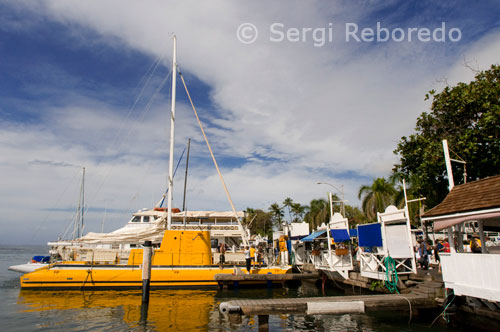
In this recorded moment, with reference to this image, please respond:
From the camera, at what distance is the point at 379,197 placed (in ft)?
135

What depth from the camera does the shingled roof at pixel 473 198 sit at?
8.70m

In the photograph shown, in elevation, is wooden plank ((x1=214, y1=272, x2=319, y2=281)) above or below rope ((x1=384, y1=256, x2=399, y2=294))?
below

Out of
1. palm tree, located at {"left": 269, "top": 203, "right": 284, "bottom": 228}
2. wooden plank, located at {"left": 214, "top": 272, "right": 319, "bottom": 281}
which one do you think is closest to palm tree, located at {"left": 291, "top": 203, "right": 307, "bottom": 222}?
palm tree, located at {"left": 269, "top": 203, "right": 284, "bottom": 228}

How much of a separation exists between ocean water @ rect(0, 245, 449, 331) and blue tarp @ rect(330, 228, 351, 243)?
3990 millimetres

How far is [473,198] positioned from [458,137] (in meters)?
8.23

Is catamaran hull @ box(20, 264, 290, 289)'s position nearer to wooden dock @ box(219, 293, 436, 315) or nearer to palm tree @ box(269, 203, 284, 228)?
wooden dock @ box(219, 293, 436, 315)

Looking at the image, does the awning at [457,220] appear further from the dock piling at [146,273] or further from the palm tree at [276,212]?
Result: the palm tree at [276,212]

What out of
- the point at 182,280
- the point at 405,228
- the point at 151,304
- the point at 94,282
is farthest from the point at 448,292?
the point at 94,282

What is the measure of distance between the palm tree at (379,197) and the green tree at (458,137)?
23078 mm

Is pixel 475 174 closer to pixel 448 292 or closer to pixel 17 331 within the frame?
pixel 448 292

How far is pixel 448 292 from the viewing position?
10.6 m

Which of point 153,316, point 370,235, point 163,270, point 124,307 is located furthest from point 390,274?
point 163,270

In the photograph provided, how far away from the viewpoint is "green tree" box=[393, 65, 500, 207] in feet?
48.8

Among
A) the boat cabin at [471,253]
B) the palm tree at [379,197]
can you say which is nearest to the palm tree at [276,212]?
the palm tree at [379,197]
